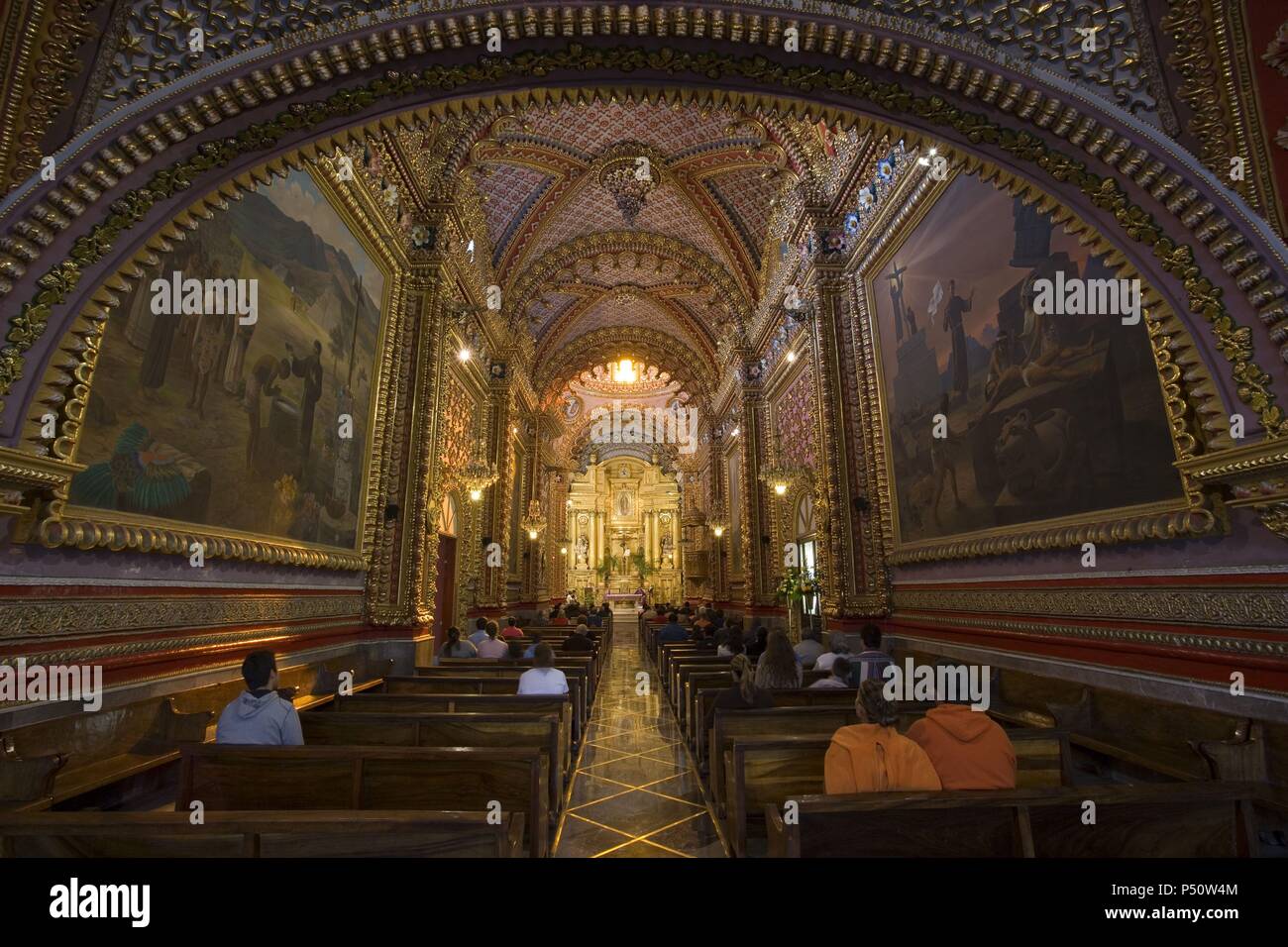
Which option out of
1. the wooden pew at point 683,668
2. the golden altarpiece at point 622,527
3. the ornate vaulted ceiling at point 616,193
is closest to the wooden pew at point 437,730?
the wooden pew at point 683,668

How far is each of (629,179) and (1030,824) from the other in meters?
14.0

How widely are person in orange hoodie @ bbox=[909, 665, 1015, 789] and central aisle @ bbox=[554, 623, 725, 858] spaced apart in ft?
5.78

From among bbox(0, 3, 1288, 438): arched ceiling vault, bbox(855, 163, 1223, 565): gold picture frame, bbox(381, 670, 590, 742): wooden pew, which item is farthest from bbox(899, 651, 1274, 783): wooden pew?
bbox(381, 670, 590, 742): wooden pew

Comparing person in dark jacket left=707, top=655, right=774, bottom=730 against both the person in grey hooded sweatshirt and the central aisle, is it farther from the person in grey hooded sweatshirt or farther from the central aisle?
the person in grey hooded sweatshirt

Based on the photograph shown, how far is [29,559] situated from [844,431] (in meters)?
9.13

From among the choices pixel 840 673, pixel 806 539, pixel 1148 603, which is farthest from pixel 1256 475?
pixel 806 539

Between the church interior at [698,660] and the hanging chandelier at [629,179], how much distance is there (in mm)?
6037

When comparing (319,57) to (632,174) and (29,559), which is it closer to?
(29,559)

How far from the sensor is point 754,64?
4.09 m

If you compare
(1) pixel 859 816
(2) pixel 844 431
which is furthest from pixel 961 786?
(2) pixel 844 431

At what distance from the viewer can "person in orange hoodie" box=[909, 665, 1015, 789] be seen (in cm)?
278

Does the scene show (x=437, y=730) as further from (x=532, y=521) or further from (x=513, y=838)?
(x=532, y=521)

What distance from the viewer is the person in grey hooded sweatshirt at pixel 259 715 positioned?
137 inches

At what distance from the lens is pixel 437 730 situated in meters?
4.23
